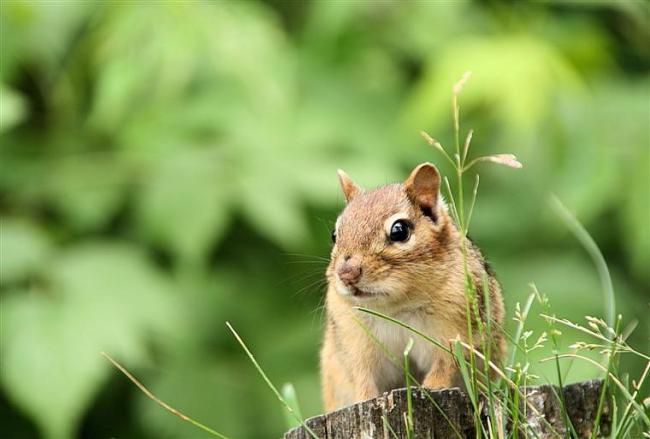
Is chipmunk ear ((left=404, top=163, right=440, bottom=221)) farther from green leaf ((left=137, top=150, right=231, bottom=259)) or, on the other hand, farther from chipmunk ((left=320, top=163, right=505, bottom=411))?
green leaf ((left=137, top=150, right=231, bottom=259))

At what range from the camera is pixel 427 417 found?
279 cm

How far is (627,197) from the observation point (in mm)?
5465

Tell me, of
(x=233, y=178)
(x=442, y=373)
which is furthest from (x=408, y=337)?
(x=233, y=178)

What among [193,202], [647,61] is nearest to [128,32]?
[193,202]

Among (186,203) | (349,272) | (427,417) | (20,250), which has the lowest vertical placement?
(20,250)

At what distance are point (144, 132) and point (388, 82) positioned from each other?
4.39 ft

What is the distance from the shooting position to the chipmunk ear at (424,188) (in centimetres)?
339

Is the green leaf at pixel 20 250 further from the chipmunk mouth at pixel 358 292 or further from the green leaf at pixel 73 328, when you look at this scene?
the chipmunk mouth at pixel 358 292

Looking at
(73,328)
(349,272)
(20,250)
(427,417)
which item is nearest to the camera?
(427,417)

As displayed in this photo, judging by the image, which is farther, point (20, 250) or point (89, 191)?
point (89, 191)

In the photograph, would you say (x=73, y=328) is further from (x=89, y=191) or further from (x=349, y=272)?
(x=349, y=272)

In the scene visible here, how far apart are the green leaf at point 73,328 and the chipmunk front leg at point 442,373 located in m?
1.96

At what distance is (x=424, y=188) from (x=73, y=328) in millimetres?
2029

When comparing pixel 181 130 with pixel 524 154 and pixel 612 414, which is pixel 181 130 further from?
pixel 612 414
